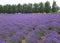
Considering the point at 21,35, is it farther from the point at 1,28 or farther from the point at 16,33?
the point at 1,28

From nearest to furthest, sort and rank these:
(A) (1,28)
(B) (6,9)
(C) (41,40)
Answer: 1. (C) (41,40)
2. (A) (1,28)
3. (B) (6,9)

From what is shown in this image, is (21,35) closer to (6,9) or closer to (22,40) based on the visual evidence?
(22,40)

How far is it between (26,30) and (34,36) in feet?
0.52

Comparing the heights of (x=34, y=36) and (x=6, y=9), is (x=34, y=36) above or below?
above

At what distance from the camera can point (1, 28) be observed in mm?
2639

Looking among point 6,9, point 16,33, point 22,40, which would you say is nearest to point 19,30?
point 16,33

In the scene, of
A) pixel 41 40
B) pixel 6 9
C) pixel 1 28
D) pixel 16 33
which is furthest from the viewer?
pixel 6 9

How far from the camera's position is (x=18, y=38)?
229 centimetres

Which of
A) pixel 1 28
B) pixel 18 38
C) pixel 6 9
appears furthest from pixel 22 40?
pixel 6 9

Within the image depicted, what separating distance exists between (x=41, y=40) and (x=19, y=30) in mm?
371

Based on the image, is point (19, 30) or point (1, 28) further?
point (1, 28)

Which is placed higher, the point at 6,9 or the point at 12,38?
the point at 12,38

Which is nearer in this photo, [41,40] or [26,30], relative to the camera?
[41,40]

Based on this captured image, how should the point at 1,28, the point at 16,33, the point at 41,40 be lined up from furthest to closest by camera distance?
the point at 1,28
the point at 16,33
the point at 41,40
